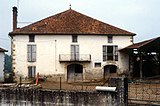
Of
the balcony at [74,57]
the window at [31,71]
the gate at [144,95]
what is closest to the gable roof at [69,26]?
the balcony at [74,57]

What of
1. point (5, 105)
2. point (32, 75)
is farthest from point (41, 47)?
point (5, 105)

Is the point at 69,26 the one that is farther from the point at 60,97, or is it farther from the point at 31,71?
the point at 60,97

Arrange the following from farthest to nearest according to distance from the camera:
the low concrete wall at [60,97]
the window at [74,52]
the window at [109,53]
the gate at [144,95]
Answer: the window at [109,53] → the window at [74,52] → the gate at [144,95] → the low concrete wall at [60,97]

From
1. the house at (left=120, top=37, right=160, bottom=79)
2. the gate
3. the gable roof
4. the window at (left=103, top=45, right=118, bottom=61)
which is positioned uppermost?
the gable roof

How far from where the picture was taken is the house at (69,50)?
29.1 meters

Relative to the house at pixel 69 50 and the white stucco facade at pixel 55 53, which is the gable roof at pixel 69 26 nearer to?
the house at pixel 69 50

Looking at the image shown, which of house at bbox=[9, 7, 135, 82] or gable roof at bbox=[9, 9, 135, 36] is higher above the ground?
gable roof at bbox=[9, 9, 135, 36]

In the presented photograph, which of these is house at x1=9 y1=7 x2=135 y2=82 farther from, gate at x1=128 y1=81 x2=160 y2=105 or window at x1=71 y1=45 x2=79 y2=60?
gate at x1=128 y1=81 x2=160 y2=105

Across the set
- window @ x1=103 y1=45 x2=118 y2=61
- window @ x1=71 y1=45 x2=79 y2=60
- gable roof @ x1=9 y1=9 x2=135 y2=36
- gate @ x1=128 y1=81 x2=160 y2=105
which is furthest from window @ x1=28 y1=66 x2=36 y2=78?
gate @ x1=128 y1=81 x2=160 y2=105

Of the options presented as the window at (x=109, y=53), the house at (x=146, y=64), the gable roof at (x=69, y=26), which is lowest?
the house at (x=146, y=64)

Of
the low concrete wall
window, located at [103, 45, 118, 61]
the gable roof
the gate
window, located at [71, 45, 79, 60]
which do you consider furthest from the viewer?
A: window, located at [103, 45, 118, 61]

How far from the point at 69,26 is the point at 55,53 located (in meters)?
3.48

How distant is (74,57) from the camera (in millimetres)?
29500

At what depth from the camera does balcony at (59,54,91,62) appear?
29.1 m
